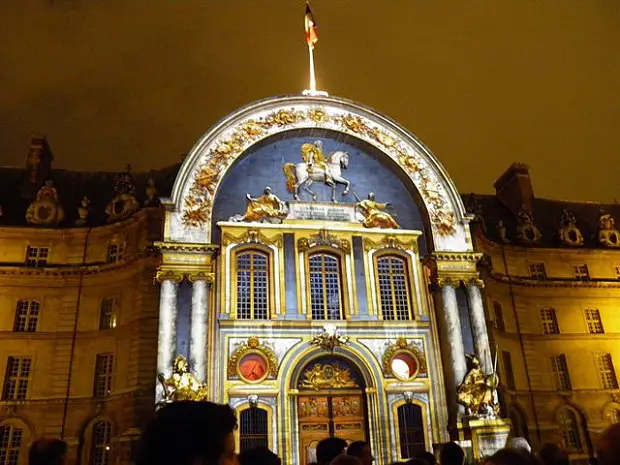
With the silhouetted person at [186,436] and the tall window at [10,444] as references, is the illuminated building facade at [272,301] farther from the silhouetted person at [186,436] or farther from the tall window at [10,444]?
the silhouetted person at [186,436]

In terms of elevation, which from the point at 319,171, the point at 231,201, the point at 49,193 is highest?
the point at 49,193

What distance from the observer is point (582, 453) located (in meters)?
33.0

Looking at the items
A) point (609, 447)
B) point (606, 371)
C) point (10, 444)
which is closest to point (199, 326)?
point (10, 444)

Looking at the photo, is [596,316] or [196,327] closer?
[196,327]

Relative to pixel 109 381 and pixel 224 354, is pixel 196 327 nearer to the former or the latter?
pixel 224 354

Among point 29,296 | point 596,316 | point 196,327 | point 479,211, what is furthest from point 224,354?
point 596,316

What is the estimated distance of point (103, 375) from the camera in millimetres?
28922

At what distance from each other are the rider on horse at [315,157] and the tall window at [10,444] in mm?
19633

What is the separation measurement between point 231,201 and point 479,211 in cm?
2024

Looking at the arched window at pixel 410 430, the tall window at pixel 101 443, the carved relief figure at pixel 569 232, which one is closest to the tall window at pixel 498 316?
the carved relief figure at pixel 569 232

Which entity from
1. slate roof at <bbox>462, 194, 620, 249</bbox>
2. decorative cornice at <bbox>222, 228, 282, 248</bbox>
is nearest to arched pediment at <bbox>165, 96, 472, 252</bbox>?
decorative cornice at <bbox>222, 228, 282, 248</bbox>

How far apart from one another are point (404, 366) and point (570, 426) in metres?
15.9

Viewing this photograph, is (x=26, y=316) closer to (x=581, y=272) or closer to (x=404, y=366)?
(x=404, y=366)

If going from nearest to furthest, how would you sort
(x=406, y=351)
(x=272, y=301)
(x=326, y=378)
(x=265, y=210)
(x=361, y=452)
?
(x=361, y=452) < (x=326, y=378) < (x=272, y=301) < (x=406, y=351) < (x=265, y=210)
